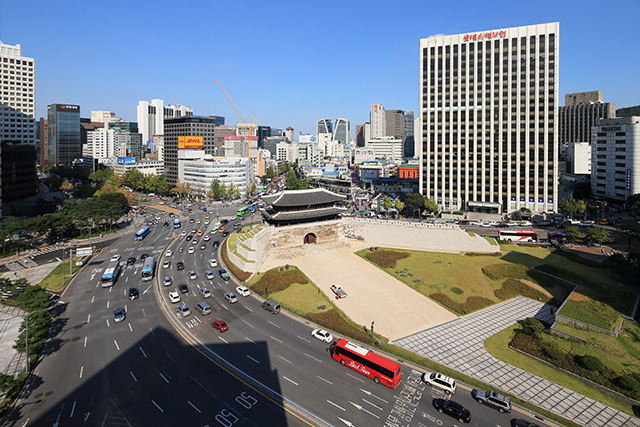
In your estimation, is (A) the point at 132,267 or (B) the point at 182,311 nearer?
(B) the point at 182,311

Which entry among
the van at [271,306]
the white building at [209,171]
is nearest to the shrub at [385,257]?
the van at [271,306]

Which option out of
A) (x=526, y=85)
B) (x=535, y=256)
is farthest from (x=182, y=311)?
(x=526, y=85)

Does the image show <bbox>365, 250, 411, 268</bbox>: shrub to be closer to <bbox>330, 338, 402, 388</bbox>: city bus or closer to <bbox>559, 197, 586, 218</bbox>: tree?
<bbox>330, 338, 402, 388</bbox>: city bus

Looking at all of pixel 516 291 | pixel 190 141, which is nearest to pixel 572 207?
pixel 516 291

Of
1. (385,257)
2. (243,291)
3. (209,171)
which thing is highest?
(209,171)

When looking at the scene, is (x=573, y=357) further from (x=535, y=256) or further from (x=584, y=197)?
(x=584, y=197)

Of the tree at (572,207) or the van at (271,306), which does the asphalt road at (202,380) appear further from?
the tree at (572,207)

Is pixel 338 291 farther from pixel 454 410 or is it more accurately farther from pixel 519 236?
pixel 519 236
